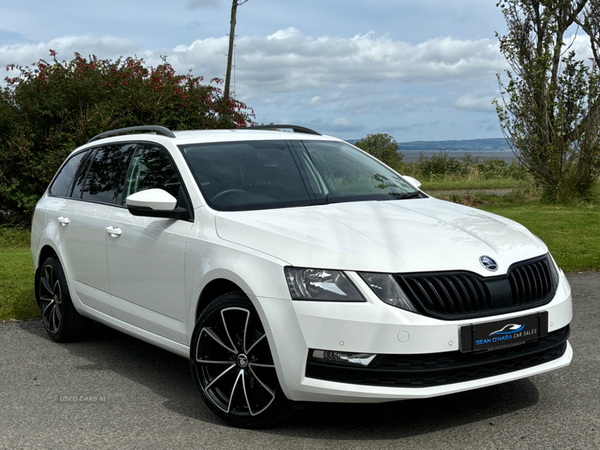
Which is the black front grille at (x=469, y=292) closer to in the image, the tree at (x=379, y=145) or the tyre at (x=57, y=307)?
the tyre at (x=57, y=307)

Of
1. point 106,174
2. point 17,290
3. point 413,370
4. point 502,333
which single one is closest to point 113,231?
point 106,174

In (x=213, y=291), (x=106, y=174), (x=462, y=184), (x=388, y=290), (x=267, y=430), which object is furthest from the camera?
(x=462, y=184)

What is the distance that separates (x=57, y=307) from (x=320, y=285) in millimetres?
3497

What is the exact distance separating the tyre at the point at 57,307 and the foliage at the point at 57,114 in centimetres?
944

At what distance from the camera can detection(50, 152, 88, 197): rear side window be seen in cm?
662

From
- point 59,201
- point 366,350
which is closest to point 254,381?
point 366,350

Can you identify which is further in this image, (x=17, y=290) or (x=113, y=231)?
(x=17, y=290)

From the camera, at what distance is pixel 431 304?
3.73 metres

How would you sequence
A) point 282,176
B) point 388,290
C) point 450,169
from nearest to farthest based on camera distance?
point 388,290, point 282,176, point 450,169

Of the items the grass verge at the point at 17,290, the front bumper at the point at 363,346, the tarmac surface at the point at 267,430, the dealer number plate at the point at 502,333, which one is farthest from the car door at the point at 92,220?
the dealer number plate at the point at 502,333

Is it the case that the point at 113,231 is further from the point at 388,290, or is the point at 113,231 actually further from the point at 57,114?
the point at 57,114

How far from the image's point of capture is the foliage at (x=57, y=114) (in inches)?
620

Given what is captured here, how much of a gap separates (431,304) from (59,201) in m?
4.04

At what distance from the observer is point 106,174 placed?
6012 mm
